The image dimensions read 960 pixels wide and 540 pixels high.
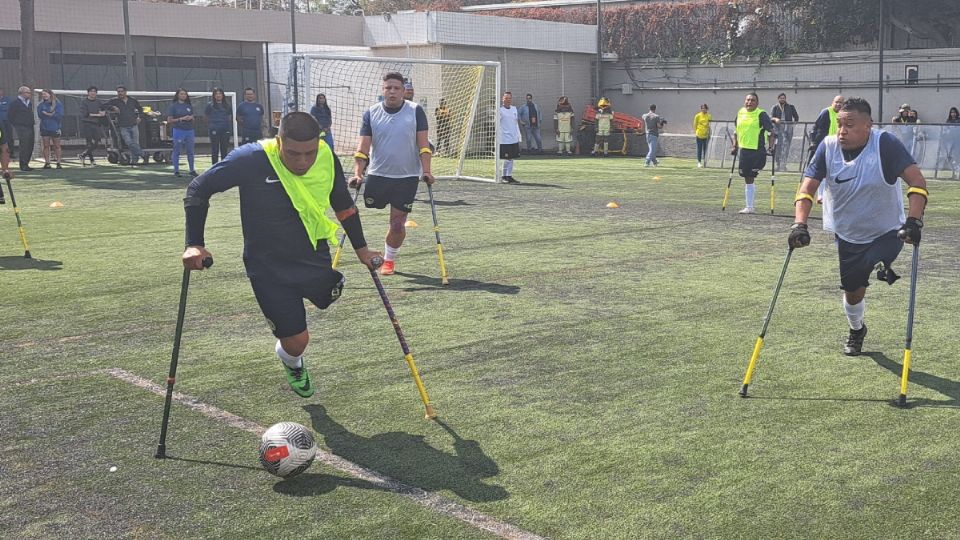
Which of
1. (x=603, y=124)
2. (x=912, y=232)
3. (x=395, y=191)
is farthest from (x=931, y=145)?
(x=912, y=232)

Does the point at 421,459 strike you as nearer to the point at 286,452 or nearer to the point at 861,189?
the point at 286,452

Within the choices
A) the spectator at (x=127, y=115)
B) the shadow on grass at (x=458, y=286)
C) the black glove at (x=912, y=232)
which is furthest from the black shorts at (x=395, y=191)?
the spectator at (x=127, y=115)

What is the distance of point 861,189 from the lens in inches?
285

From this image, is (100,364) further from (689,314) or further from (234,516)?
(689,314)

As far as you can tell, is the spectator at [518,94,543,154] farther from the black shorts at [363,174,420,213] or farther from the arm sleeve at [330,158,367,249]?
the arm sleeve at [330,158,367,249]

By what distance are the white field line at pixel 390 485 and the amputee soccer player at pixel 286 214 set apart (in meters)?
0.54

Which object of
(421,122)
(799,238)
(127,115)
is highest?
(127,115)

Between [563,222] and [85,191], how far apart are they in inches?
418

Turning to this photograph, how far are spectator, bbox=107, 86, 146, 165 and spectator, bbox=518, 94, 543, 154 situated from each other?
43.9 ft

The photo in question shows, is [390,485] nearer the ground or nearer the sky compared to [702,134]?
nearer the ground

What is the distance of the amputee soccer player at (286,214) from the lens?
5.71 m

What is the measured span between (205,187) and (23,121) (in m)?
22.0

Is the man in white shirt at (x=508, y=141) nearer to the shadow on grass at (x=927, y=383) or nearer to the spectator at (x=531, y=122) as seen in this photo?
the spectator at (x=531, y=122)

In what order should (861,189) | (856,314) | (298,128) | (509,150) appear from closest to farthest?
1. (298,128)
2. (861,189)
3. (856,314)
4. (509,150)
